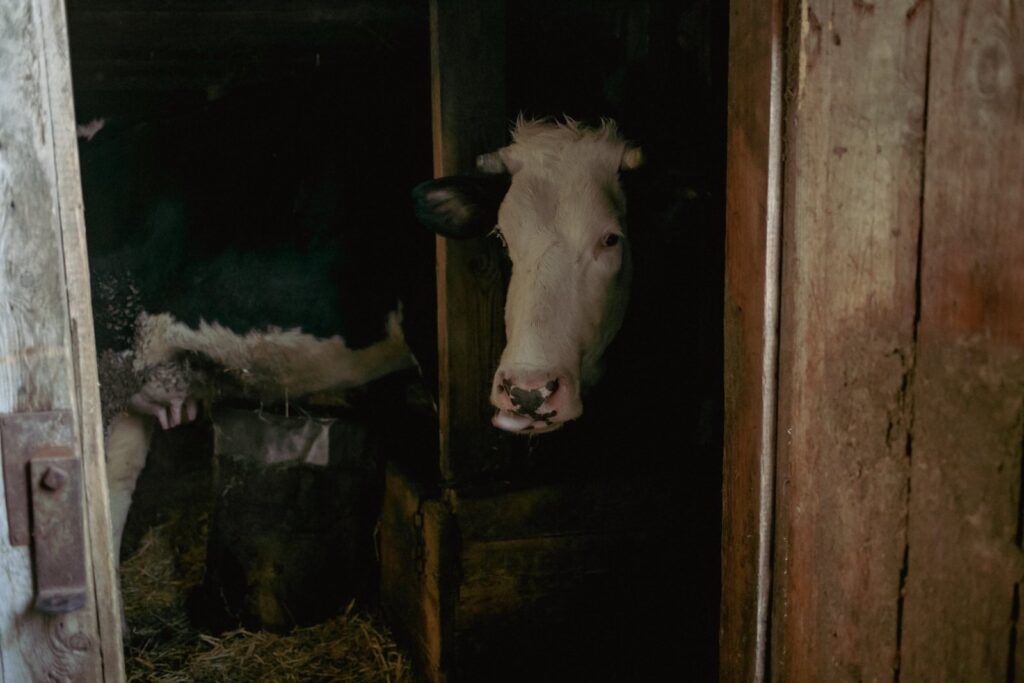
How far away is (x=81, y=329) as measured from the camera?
1464mm

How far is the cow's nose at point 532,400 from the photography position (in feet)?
8.79

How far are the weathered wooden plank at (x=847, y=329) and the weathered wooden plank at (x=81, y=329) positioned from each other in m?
1.10

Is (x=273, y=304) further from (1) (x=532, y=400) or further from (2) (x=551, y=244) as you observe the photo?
(1) (x=532, y=400)

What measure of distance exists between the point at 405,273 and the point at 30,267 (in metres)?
2.39

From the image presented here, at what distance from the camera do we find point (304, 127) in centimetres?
397

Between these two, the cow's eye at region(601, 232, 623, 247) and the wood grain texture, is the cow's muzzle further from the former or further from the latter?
the wood grain texture

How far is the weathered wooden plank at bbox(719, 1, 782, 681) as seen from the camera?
1.52 m

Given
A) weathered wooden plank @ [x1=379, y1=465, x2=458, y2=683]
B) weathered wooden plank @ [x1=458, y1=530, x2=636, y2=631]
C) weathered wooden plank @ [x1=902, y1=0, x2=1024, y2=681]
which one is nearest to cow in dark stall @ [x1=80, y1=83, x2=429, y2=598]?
weathered wooden plank @ [x1=379, y1=465, x2=458, y2=683]

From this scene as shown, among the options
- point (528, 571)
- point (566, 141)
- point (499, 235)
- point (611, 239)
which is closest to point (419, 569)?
point (528, 571)

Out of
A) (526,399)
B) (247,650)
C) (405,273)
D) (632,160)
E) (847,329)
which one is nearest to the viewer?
(847,329)

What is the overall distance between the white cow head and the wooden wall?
1.17 meters

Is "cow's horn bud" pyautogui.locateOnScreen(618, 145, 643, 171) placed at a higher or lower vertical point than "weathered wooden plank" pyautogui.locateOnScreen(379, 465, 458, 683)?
higher

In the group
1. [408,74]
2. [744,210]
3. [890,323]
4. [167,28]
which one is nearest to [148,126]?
[167,28]

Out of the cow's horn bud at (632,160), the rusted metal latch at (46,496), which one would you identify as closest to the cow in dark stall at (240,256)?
the cow's horn bud at (632,160)
